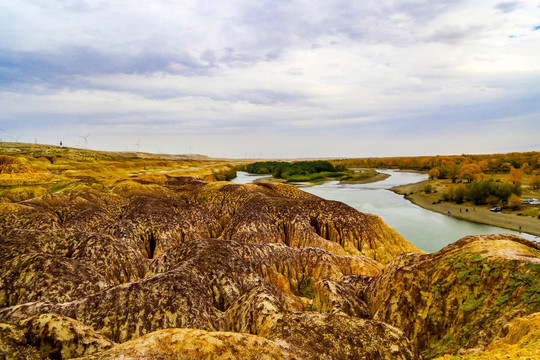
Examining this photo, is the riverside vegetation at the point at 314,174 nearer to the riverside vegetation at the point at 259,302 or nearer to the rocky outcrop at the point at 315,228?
the rocky outcrop at the point at 315,228

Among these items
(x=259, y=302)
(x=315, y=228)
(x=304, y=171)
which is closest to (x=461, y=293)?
(x=259, y=302)

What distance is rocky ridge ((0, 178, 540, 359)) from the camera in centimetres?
579

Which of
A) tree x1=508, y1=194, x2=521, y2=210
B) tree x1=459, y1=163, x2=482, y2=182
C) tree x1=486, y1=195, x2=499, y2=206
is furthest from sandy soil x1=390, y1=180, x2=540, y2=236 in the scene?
tree x1=459, y1=163, x2=482, y2=182

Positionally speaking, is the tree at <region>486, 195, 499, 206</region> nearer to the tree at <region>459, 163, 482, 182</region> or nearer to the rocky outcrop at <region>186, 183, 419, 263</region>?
the tree at <region>459, 163, 482, 182</region>

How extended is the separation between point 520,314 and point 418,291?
8.77ft

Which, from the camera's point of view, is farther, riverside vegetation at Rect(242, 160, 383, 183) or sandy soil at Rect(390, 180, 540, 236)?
riverside vegetation at Rect(242, 160, 383, 183)

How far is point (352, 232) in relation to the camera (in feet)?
74.5

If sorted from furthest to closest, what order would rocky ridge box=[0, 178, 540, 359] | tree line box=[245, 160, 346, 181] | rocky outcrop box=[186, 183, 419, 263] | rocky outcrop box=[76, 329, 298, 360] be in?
tree line box=[245, 160, 346, 181], rocky outcrop box=[186, 183, 419, 263], rocky ridge box=[0, 178, 540, 359], rocky outcrop box=[76, 329, 298, 360]

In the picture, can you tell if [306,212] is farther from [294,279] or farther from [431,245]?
[431,245]

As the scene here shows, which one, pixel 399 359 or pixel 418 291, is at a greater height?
pixel 418 291

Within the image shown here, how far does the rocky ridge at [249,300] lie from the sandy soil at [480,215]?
5808cm

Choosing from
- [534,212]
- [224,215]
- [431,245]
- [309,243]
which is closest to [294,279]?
[309,243]

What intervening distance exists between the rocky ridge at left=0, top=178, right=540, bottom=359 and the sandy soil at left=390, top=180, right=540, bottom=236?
5808 centimetres

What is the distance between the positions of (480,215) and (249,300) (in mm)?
74386
